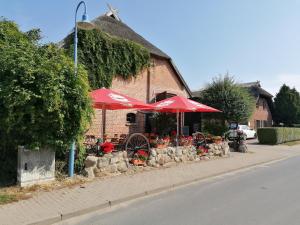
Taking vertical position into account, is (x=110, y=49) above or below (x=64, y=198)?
above

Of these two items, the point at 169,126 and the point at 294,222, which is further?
the point at 169,126

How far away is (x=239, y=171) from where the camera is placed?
42.2 ft

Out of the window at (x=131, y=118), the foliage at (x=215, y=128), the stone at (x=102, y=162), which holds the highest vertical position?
the window at (x=131, y=118)

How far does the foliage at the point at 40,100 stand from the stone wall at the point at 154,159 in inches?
44.0

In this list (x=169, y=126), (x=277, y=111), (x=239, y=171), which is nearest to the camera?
(x=239, y=171)

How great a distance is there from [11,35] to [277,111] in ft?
141

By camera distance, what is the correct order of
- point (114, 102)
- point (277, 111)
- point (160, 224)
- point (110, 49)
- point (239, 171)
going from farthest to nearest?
1. point (277, 111)
2. point (110, 49)
3. point (239, 171)
4. point (114, 102)
5. point (160, 224)

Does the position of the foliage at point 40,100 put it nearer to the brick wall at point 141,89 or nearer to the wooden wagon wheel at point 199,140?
the wooden wagon wheel at point 199,140

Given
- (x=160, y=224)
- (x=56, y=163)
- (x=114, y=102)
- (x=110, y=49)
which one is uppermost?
(x=110, y=49)

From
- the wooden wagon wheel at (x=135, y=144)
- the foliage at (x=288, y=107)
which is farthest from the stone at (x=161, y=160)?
the foliage at (x=288, y=107)

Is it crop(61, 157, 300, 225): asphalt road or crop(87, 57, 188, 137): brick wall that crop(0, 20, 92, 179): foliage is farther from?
crop(87, 57, 188, 137): brick wall

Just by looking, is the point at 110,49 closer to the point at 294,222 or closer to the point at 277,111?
the point at 294,222

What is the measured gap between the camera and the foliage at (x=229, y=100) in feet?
71.4

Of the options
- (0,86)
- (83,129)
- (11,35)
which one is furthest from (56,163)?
(11,35)
